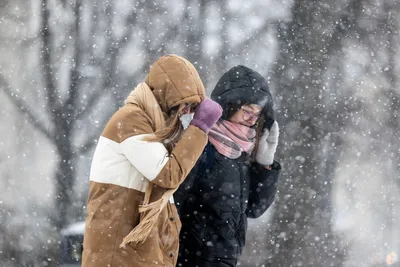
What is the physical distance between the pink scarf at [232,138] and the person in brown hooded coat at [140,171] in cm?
50

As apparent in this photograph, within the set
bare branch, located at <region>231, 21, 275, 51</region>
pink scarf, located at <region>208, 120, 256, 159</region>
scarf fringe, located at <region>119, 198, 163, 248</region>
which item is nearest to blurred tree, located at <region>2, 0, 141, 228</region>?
bare branch, located at <region>231, 21, 275, 51</region>

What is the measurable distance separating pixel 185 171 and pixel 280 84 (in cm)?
470

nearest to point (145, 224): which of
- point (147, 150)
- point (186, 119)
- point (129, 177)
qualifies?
point (129, 177)

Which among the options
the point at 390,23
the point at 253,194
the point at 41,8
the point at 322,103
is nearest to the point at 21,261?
the point at 41,8

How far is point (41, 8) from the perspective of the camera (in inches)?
299

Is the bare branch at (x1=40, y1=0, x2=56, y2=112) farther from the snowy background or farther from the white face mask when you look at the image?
the white face mask

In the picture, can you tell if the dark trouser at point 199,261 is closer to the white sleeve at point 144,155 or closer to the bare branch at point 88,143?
the white sleeve at point 144,155

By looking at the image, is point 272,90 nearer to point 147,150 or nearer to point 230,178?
point 230,178

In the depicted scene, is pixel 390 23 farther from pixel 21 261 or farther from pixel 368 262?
pixel 21 261

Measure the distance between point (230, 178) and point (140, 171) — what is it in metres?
0.78

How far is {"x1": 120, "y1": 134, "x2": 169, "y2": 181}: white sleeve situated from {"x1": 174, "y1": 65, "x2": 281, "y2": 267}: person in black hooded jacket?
0.62 m

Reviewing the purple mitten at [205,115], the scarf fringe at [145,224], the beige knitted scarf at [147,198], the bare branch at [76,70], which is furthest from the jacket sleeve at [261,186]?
the bare branch at [76,70]

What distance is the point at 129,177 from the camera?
3289 millimetres

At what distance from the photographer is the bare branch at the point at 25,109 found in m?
7.76
